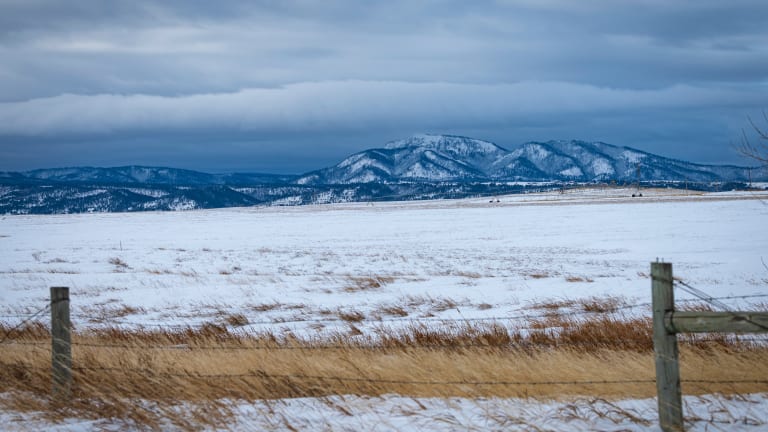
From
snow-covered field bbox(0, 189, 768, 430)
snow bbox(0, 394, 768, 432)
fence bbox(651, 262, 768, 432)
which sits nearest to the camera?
fence bbox(651, 262, 768, 432)

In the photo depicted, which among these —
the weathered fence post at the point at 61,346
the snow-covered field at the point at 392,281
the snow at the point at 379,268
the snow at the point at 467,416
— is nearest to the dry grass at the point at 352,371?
the weathered fence post at the point at 61,346

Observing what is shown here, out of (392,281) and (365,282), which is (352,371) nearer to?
(365,282)

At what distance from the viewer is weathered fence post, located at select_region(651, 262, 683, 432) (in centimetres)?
536

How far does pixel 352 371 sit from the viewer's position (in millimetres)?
7840

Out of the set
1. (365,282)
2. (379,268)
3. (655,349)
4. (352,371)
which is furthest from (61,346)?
(379,268)

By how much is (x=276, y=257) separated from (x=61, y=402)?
2621 centimetres

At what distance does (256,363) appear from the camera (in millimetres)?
8539

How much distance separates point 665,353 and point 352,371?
355 cm

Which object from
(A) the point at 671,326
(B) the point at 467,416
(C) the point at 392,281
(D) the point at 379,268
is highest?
(A) the point at 671,326

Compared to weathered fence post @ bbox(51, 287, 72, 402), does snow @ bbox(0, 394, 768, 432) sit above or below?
below

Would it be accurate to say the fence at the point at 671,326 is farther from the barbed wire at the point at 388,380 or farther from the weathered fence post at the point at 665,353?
the barbed wire at the point at 388,380

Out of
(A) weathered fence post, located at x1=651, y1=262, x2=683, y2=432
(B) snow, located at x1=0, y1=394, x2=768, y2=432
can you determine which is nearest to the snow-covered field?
(B) snow, located at x1=0, y1=394, x2=768, y2=432

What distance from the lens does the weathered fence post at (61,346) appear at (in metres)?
6.96

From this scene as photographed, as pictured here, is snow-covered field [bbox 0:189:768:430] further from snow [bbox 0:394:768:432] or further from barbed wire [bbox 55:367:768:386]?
barbed wire [bbox 55:367:768:386]
